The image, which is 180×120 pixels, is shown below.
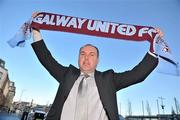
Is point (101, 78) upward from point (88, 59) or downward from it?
downward

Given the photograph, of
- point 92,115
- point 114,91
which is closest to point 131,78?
point 114,91

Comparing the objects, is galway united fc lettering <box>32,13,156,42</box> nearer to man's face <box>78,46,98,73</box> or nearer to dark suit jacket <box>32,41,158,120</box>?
dark suit jacket <box>32,41,158,120</box>

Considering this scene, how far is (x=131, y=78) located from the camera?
1856 mm

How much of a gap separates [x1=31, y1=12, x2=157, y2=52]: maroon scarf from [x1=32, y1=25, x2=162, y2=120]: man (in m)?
0.78

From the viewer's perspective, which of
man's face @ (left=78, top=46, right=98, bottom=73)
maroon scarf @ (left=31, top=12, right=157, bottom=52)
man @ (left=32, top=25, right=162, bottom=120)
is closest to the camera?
man @ (left=32, top=25, right=162, bottom=120)

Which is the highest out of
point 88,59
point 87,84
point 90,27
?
point 90,27

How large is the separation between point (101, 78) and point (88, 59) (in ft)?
0.73

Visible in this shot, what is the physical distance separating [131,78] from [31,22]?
1.60 meters

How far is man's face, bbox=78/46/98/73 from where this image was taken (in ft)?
6.23

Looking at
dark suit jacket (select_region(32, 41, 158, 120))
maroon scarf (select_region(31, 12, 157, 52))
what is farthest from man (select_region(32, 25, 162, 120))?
maroon scarf (select_region(31, 12, 157, 52))

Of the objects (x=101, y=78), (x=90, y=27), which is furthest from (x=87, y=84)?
(x=90, y=27)

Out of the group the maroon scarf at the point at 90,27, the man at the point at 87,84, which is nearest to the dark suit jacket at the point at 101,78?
the man at the point at 87,84

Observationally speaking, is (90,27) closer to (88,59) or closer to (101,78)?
(88,59)

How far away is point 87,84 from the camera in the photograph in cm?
186
